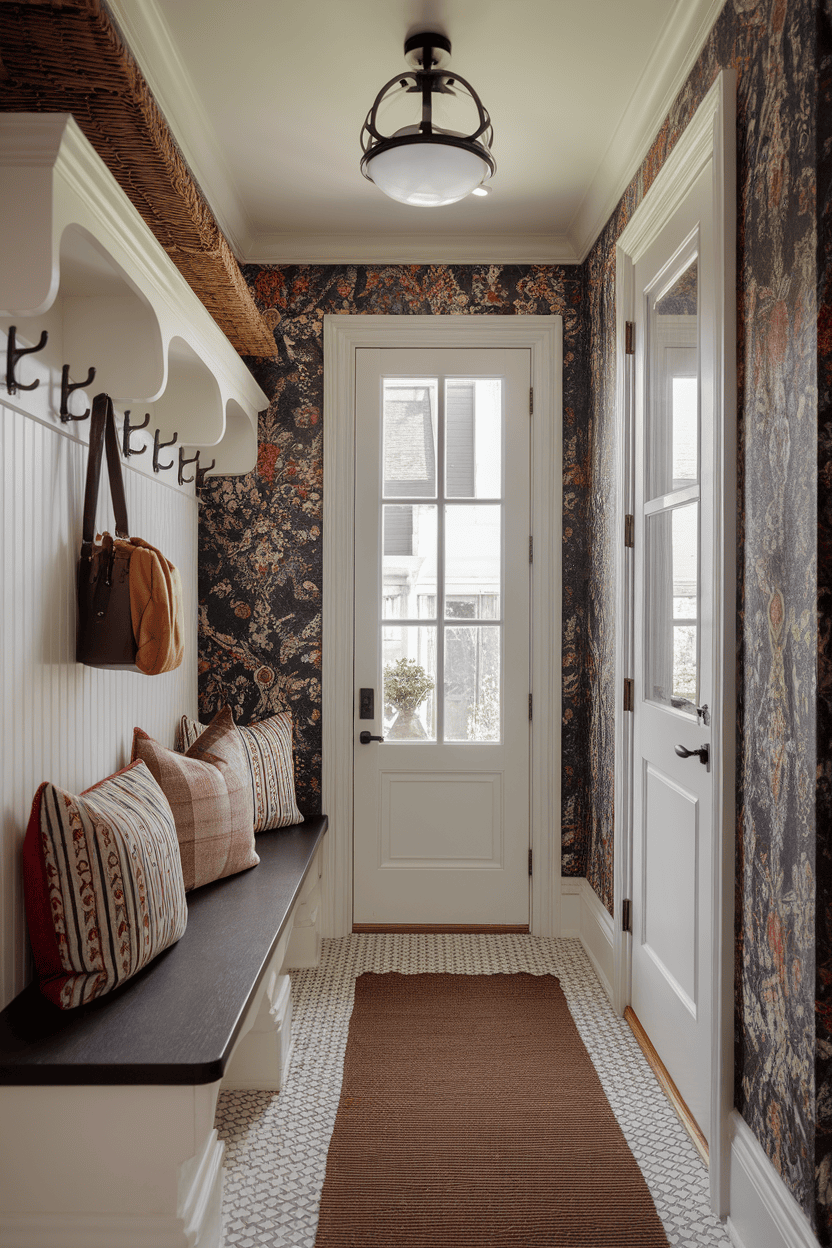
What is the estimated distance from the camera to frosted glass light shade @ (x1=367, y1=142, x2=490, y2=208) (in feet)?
6.56

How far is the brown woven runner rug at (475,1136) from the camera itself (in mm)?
1652

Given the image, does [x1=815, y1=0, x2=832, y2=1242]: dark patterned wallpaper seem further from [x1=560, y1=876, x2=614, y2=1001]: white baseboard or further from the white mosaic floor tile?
[x1=560, y1=876, x2=614, y2=1001]: white baseboard

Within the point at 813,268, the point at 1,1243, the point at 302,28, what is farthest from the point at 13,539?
the point at 813,268

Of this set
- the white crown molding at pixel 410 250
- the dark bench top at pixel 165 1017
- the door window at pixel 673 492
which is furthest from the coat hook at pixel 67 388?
the white crown molding at pixel 410 250

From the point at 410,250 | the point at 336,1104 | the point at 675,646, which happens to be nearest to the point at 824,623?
the point at 675,646

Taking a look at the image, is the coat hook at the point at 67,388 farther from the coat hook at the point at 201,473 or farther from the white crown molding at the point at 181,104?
the coat hook at the point at 201,473

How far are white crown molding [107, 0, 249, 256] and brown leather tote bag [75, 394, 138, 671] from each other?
2.83 ft

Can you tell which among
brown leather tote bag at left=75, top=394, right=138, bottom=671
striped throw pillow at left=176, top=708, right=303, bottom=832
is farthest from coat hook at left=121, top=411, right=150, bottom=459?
striped throw pillow at left=176, top=708, right=303, bottom=832

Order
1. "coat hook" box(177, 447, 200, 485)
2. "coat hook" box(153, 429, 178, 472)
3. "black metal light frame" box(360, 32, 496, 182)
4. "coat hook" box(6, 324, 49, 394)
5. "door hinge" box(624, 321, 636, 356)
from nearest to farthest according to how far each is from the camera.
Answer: "coat hook" box(6, 324, 49, 394) → "black metal light frame" box(360, 32, 496, 182) → "coat hook" box(153, 429, 178, 472) → "door hinge" box(624, 321, 636, 356) → "coat hook" box(177, 447, 200, 485)

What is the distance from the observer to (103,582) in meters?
1.83

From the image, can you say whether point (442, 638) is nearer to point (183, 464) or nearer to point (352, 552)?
point (352, 552)

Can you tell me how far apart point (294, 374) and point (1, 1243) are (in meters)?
2.68

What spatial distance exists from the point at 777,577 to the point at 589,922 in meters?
1.90

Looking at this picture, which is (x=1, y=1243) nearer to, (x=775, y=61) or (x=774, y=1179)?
(x=774, y=1179)
